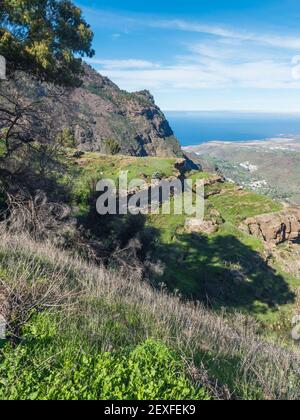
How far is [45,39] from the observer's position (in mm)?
13852

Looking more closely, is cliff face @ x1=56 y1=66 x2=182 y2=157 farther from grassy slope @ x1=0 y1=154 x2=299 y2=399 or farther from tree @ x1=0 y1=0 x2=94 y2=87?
grassy slope @ x1=0 y1=154 x2=299 y2=399

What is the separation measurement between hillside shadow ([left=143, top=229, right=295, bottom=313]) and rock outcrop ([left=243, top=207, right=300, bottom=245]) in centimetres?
318

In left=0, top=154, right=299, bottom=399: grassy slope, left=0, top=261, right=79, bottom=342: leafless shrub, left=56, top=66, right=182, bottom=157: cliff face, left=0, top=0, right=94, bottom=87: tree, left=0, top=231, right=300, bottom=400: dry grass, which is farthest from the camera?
left=56, top=66, right=182, bottom=157: cliff face

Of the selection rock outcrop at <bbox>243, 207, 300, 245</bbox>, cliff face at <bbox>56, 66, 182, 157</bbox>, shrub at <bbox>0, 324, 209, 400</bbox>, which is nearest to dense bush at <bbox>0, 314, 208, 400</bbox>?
shrub at <bbox>0, 324, 209, 400</bbox>

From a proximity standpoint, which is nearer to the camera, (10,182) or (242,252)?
(10,182)

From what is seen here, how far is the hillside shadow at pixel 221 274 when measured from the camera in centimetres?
2148

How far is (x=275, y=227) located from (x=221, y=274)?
26.9 feet

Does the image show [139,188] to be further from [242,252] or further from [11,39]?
[11,39]

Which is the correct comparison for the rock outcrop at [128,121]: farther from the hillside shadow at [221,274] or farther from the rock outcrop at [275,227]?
the hillside shadow at [221,274]

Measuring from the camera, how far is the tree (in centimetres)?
1337

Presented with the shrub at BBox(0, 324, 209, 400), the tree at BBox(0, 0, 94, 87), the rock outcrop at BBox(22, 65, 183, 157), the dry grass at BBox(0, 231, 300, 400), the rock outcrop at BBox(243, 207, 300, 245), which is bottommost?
the rock outcrop at BBox(243, 207, 300, 245)

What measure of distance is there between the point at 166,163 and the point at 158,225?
8.71 m

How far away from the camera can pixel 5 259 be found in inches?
266
